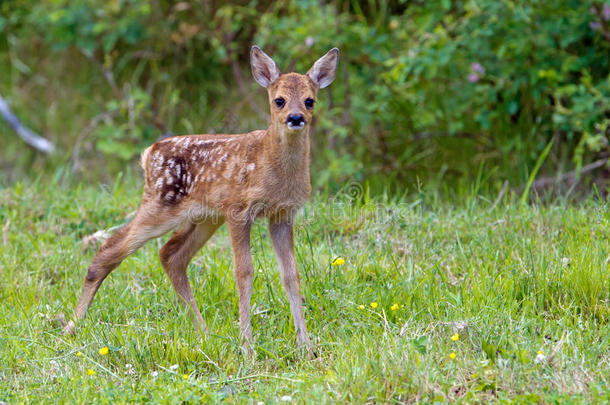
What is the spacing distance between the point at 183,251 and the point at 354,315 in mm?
1162

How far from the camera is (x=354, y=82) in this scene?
8.52 meters

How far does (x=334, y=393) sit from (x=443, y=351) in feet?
2.00

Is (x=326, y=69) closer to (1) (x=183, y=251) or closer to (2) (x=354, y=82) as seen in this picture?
(1) (x=183, y=251)

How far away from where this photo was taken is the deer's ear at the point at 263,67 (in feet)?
15.6

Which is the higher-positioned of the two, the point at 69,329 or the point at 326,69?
the point at 326,69

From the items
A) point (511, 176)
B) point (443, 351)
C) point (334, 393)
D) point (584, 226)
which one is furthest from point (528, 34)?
point (334, 393)

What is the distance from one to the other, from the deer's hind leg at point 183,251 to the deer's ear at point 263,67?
0.88m

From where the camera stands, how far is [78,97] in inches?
420

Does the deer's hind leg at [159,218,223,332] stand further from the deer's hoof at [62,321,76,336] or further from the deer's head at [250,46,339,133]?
the deer's head at [250,46,339,133]

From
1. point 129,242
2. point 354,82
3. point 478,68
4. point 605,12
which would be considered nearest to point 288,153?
point 129,242

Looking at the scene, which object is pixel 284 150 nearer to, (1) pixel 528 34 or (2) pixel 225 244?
(2) pixel 225 244

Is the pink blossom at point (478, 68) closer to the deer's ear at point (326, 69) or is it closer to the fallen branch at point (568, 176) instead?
the fallen branch at point (568, 176)

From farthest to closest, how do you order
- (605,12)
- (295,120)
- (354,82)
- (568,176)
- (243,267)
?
(354,82)
(568,176)
(605,12)
(243,267)
(295,120)

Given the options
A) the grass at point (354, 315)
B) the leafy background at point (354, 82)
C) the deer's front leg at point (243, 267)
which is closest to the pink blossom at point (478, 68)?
the leafy background at point (354, 82)
